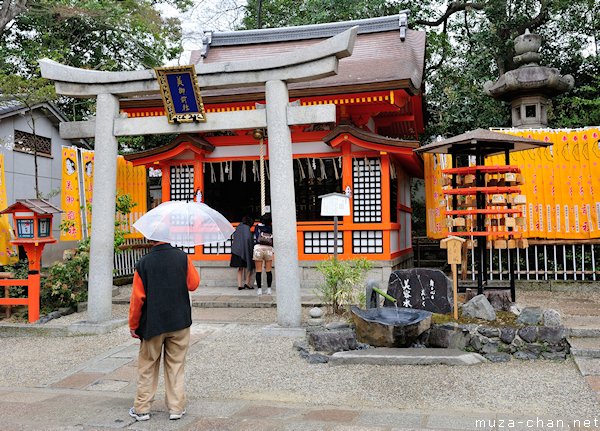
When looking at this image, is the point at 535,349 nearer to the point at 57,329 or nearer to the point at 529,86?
the point at 57,329

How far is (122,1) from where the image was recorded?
1834 centimetres

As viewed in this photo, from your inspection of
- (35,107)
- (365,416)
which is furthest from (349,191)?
(35,107)

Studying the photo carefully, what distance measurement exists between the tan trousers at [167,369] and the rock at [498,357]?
3.81 meters

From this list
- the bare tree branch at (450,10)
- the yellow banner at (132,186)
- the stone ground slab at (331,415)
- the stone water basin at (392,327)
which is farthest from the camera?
the bare tree branch at (450,10)

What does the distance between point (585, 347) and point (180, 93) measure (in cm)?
680

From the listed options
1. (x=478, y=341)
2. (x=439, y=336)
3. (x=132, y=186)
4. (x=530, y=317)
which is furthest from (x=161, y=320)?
(x=132, y=186)

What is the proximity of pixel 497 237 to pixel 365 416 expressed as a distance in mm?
5703

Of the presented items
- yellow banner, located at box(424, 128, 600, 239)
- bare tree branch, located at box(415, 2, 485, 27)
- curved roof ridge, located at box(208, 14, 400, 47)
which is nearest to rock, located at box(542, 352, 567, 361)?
yellow banner, located at box(424, 128, 600, 239)

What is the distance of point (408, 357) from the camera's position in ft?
20.4

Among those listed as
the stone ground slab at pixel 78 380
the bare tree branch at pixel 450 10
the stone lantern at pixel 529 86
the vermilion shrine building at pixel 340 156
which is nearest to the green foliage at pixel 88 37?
the vermilion shrine building at pixel 340 156

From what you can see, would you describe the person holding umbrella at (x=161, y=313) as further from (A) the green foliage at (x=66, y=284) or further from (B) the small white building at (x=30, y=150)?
(B) the small white building at (x=30, y=150)

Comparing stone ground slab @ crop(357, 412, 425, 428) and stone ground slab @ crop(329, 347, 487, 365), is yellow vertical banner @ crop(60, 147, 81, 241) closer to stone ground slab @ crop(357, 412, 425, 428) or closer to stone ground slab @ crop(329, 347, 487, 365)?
stone ground slab @ crop(329, 347, 487, 365)

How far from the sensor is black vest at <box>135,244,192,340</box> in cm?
463

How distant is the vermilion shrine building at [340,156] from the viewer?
36.4 feet
